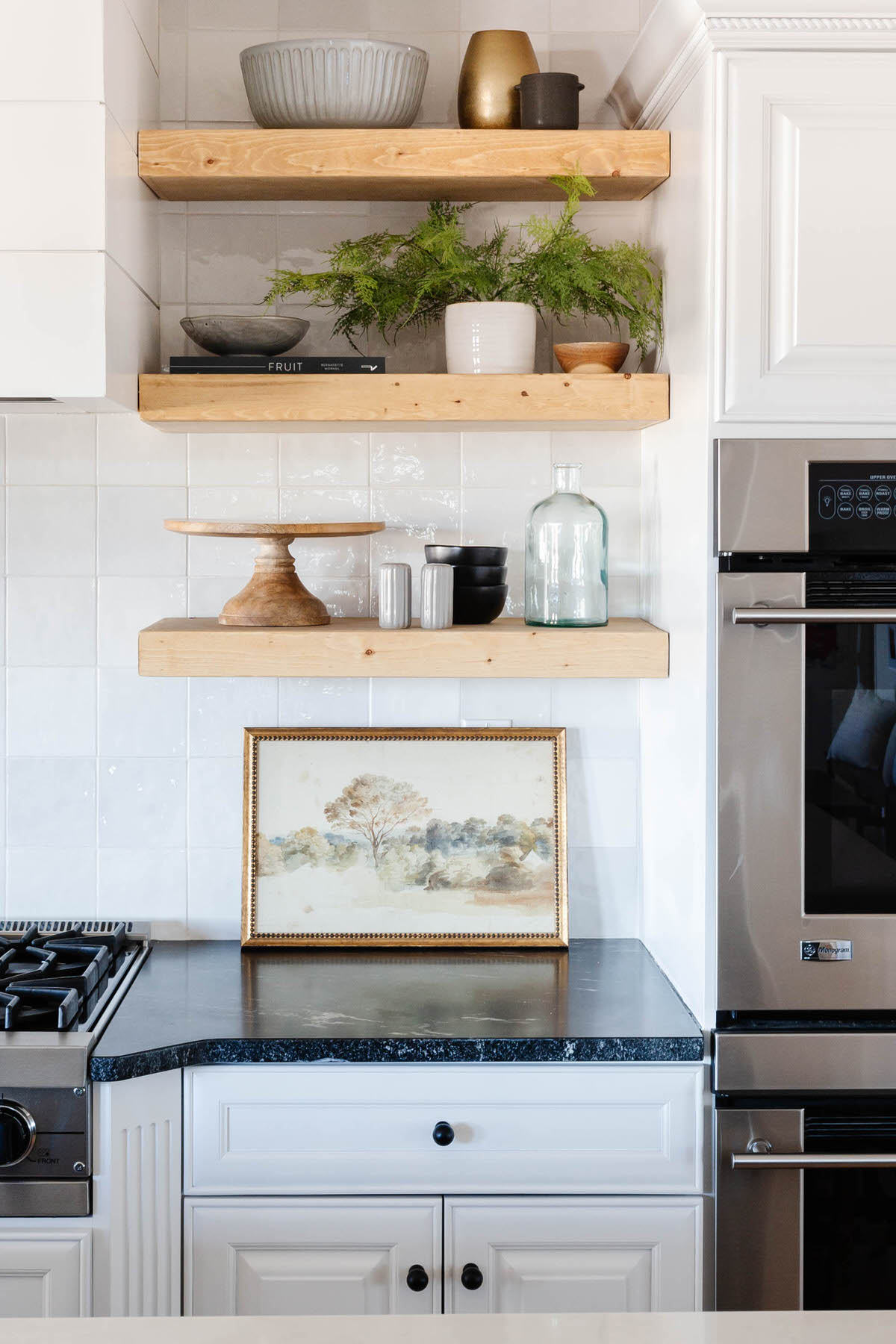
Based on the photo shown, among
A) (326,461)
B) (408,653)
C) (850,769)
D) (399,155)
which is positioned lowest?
(850,769)

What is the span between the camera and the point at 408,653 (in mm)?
1864

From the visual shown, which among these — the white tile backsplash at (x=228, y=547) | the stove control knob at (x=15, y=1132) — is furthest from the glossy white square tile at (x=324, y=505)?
the stove control knob at (x=15, y=1132)

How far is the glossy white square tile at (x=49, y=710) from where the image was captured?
2156 millimetres

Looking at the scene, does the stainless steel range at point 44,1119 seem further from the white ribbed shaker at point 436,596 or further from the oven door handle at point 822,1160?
the oven door handle at point 822,1160

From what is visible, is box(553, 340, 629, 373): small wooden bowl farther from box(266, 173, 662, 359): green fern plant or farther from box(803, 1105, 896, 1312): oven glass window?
box(803, 1105, 896, 1312): oven glass window

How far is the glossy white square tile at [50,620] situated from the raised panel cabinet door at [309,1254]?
97 cm

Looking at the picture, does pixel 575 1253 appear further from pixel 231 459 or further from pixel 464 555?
pixel 231 459

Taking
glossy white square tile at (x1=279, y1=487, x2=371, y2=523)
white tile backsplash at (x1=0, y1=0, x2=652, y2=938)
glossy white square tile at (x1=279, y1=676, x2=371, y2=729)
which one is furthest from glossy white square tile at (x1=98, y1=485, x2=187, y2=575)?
glossy white square tile at (x1=279, y1=676, x2=371, y2=729)

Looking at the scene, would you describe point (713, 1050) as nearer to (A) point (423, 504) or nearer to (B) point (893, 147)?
(A) point (423, 504)

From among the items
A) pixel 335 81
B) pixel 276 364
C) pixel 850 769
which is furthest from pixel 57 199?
pixel 850 769

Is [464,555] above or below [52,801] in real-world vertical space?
above

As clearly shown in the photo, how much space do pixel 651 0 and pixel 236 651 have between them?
4.30 feet

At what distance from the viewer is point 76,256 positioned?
1688mm

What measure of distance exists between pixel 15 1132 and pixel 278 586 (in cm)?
87
